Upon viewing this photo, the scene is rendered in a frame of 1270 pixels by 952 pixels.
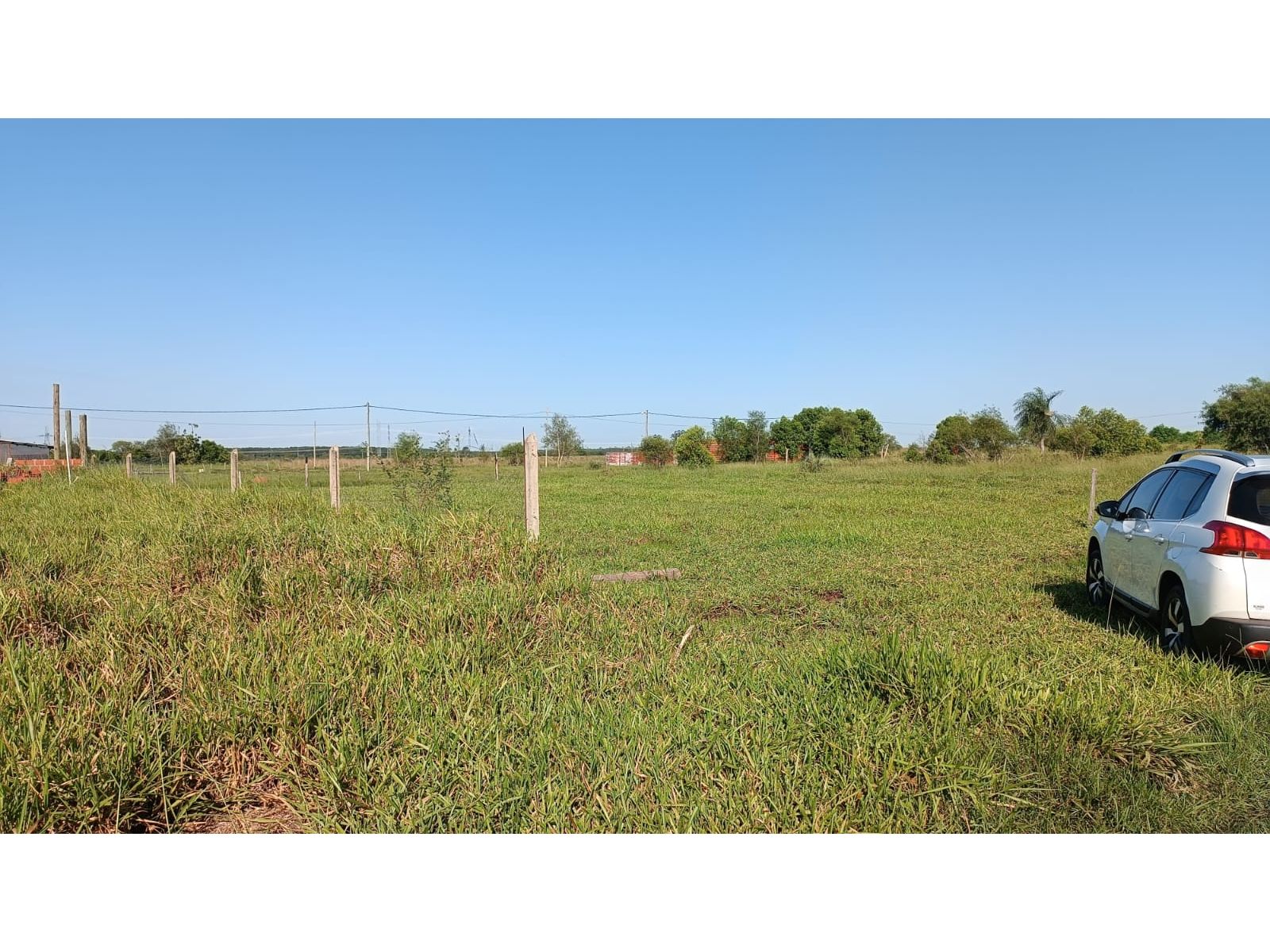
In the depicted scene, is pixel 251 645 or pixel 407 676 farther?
pixel 251 645

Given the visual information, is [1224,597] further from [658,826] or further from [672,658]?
[658,826]

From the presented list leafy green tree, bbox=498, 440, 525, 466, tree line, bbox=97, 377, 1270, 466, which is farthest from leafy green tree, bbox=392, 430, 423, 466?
leafy green tree, bbox=498, 440, 525, 466

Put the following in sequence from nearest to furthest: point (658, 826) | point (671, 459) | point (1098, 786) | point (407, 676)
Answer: point (658, 826) < point (1098, 786) < point (407, 676) < point (671, 459)

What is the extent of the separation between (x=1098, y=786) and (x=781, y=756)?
130cm

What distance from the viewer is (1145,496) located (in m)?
6.45

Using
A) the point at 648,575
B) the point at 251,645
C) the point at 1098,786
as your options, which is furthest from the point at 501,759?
the point at 648,575

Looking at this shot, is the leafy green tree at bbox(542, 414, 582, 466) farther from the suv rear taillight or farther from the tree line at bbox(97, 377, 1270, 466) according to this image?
the suv rear taillight

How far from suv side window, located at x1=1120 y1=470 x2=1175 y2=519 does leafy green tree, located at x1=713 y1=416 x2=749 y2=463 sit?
142 ft

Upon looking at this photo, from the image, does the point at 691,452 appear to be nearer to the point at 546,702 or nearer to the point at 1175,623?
the point at 1175,623

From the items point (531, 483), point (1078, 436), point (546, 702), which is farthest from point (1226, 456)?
point (1078, 436)

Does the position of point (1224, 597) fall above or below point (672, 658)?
above

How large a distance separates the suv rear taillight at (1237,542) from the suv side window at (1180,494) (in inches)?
20.6

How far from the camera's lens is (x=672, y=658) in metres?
4.46

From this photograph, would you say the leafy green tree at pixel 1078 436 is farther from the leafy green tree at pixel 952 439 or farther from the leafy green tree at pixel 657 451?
the leafy green tree at pixel 657 451
